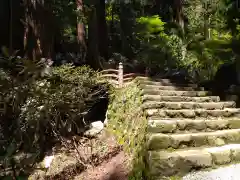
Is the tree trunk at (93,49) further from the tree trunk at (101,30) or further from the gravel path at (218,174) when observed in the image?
the gravel path at (218,174)

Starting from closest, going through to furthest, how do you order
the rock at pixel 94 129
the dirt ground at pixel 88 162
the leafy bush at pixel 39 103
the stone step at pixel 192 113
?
the stone step at pixel 192 113, the dirt ground at pixel 88 162, the leafy bush at pixel 39 103, the rock at pixel 94 129

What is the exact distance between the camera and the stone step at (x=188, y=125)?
12.0 feet

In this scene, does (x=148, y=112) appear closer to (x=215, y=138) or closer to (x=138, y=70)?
(x=215, y=138)

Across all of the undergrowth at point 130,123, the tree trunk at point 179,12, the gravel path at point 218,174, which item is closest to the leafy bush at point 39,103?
the undergrowth at point 130,123

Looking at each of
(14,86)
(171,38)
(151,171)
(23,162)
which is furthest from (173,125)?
(171,38)

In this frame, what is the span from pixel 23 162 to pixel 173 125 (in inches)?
93.9

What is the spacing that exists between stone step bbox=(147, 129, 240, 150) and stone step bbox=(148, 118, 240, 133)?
186mm

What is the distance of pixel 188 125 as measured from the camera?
392 cm

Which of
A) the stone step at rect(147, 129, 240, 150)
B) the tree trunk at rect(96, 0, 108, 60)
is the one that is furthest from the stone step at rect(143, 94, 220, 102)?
the tree trunk at rect(96, 0, 108, 60)

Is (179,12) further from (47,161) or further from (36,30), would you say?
(47,161)

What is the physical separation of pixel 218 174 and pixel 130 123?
2.10 m

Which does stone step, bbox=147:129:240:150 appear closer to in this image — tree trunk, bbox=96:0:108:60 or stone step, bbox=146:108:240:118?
stone step, bbox=146:108:240:118

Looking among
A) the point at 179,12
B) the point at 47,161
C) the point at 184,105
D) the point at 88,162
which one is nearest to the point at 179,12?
the point at 179,12

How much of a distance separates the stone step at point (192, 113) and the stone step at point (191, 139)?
0.62 m
